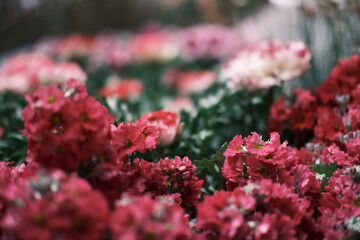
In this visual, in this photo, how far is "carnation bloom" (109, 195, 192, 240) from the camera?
1.38 ft

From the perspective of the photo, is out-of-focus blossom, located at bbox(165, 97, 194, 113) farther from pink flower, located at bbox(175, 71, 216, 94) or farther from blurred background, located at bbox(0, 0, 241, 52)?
blurred background, located at bbox(0, 0, 241, 52)

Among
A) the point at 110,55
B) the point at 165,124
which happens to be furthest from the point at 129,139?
the point at 110,55

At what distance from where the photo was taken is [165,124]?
2.83 feet

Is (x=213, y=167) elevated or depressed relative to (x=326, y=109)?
depressed

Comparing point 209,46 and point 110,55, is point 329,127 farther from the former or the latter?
point 110,55

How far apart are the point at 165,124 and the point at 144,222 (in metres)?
0.45

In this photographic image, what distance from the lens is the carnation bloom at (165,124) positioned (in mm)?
861

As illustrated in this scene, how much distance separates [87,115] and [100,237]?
0.19 metres

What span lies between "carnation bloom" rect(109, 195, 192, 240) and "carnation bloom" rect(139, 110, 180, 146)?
1.34 ft

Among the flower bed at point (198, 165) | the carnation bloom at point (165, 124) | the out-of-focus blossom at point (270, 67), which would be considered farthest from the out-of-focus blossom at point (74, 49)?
the carnation bloom at point (165, 124)

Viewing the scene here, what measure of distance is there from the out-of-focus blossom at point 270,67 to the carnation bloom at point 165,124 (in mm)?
326

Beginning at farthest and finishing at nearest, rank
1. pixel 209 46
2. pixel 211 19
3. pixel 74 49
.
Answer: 1. pixel 211 19
2. pixel 74 49
3. pixel 209 46

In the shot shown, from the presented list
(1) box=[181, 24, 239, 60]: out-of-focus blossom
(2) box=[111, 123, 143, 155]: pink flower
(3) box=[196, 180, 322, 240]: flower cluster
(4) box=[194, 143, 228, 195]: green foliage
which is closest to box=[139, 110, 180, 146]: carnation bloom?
(4) box=[194, 143, 228, 195]: green foliage

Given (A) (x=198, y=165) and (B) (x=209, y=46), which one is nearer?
(A) (x=198, y=165)
